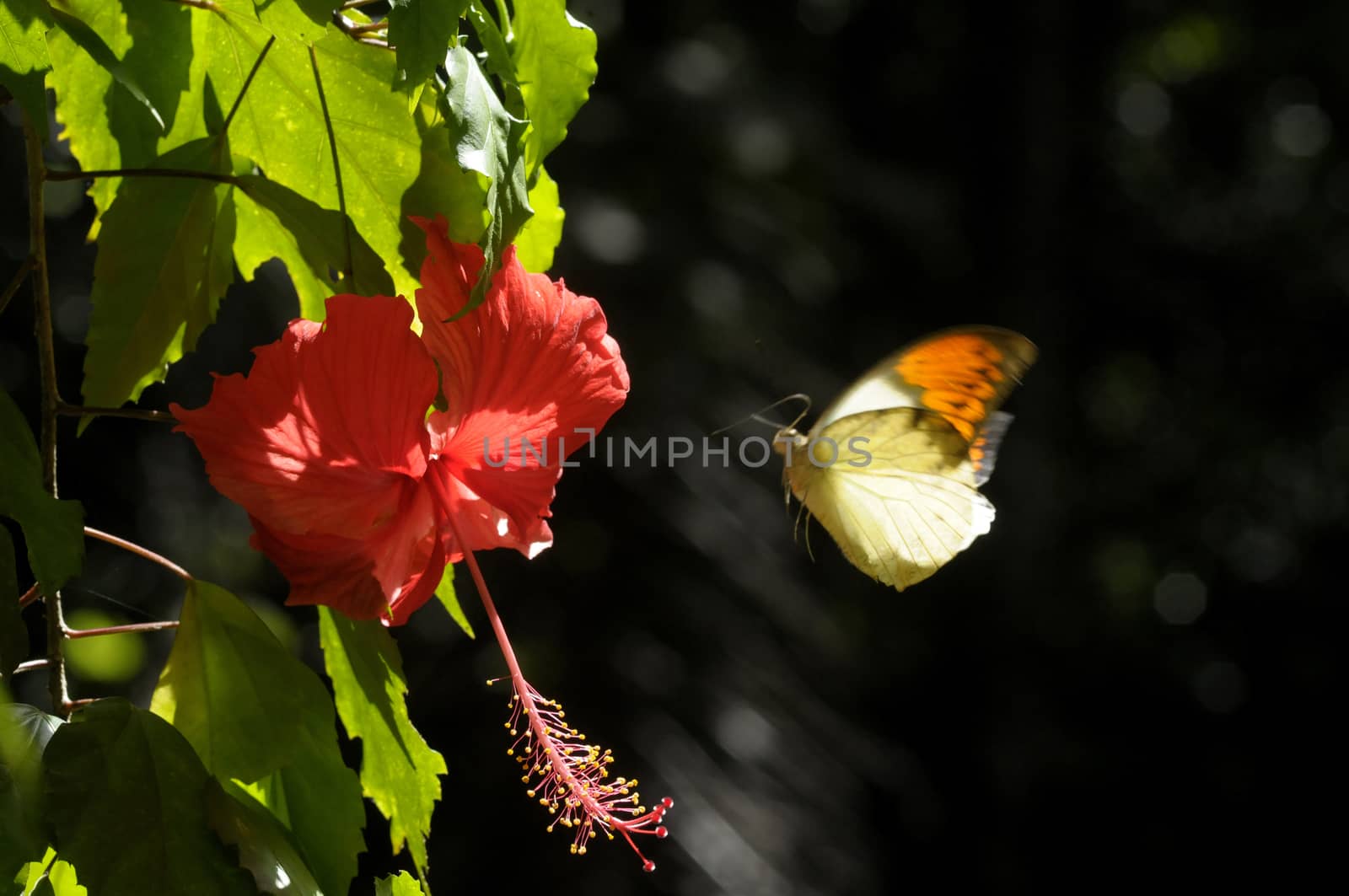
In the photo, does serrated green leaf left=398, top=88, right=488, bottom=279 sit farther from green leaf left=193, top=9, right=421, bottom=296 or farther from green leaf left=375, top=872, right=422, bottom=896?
green leaf left=375, top=872, right=422, bottom=896

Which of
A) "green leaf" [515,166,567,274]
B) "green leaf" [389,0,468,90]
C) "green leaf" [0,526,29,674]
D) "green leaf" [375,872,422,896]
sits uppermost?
"green leaf" [389,0,468,90]

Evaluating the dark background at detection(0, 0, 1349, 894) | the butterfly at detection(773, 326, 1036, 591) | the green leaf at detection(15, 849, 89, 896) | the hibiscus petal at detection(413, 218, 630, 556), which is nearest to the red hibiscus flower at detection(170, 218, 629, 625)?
the hibiscus petal at detection(413, 218, 630, 556)

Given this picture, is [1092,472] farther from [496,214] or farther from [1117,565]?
[496,214]

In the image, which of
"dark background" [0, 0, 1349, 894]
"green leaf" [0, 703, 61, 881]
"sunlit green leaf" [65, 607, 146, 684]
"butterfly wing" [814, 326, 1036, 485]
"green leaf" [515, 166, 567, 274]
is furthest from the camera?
"dark background" [0, 0, 1349, 894]

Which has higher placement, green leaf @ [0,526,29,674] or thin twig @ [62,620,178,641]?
green leaf @ [0,526,29,674]

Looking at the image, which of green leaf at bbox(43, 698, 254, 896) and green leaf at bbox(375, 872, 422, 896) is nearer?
green leaf at bbox(43, 698, 254, 896)

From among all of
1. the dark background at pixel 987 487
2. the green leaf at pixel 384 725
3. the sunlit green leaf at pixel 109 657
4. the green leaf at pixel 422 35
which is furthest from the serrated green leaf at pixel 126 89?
the sunlit green leaf at pixel 109 657

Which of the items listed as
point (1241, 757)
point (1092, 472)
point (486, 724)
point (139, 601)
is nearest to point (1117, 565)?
point (1092, 472)
